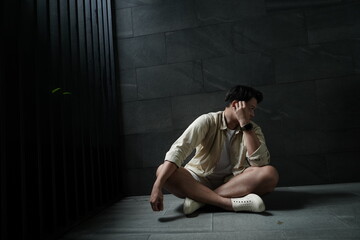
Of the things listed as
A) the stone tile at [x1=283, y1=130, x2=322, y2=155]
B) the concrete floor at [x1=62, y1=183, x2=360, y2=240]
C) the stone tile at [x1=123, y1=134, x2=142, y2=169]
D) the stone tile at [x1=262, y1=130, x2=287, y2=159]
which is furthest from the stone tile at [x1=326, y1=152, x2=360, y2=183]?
the stone tile at [x1=123, y1=134, x2=142, y2=169]

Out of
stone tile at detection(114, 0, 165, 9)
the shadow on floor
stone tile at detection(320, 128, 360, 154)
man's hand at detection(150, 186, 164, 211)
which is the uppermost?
stone tile at detection(114, 0, 165, 9)

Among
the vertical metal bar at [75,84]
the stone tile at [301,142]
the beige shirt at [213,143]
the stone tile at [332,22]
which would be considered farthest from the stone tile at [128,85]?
the stone tile at [332,22]

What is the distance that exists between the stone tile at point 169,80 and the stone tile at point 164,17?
46cm

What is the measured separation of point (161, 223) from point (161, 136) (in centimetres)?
118

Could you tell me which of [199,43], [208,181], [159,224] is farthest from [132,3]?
[159,224]

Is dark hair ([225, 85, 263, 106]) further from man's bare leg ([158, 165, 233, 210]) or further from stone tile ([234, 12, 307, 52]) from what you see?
stone tile ([234, 12, 307, 52])

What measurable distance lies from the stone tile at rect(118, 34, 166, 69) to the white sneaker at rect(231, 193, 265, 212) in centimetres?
175

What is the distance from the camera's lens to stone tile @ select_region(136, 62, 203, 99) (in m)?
2.55

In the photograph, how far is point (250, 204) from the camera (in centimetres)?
149

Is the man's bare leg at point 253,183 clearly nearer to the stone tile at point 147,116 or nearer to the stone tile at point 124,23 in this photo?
the stone tile at point 147,116

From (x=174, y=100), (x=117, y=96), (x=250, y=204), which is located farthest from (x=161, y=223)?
(x=117, y=96)

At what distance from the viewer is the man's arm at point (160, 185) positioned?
1.42 meters

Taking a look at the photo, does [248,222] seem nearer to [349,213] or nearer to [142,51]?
[349,213]

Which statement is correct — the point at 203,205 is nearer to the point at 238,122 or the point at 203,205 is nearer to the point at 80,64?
the point at 238,122
